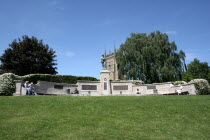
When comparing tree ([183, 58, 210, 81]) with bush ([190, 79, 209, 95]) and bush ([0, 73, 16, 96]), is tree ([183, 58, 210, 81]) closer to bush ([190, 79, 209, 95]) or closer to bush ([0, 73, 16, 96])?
bush ([190, 79, 209, 95])

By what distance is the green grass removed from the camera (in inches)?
380

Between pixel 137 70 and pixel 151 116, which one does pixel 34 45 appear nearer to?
pixel 137 70

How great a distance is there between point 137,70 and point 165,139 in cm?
3580

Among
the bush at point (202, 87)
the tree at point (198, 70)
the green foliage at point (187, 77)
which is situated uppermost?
the tree at point (198, 70)

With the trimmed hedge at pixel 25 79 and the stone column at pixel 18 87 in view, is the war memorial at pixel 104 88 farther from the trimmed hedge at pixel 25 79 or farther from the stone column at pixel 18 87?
the stone column at pixel 18 87

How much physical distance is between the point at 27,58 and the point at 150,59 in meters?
25.0

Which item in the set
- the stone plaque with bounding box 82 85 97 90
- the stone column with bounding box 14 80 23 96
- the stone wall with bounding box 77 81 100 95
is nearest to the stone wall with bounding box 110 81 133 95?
the stone wall with bounding box 77 81 100 95

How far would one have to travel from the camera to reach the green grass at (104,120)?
9648mm

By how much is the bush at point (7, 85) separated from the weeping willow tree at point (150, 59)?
25.9 meters

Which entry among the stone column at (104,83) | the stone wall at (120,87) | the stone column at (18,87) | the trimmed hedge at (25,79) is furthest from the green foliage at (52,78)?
the stone wall at (120,87)

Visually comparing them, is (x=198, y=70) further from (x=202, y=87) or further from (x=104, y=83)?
(x=104, y=83)

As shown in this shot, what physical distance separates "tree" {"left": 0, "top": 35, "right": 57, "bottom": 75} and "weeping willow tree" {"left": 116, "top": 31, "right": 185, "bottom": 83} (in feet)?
53.1

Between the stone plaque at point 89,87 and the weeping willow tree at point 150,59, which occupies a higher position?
the weeping willow tree at point 150,59

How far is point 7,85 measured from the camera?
24188 mm
